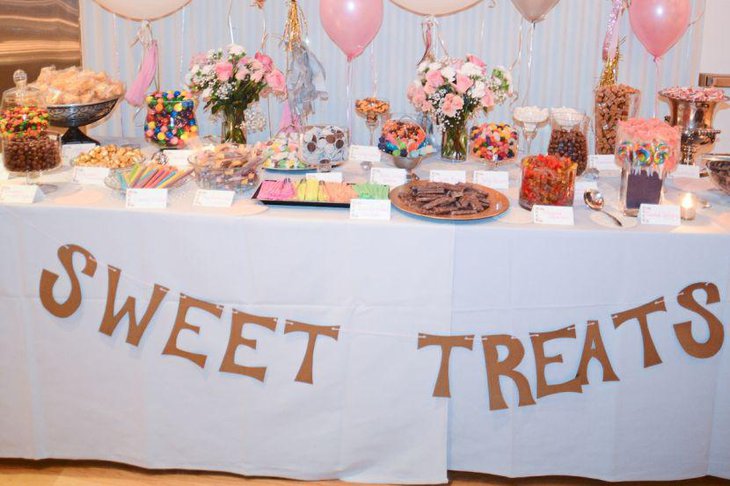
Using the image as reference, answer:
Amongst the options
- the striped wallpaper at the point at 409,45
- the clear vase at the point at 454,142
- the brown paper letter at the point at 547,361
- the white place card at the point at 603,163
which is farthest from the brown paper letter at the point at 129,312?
the striped wallpaper at the point at 409,45

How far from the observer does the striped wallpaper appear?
349 cm

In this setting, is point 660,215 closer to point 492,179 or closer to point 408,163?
point 492,179

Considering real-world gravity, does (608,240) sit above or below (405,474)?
above

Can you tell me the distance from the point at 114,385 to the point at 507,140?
148 centimetres

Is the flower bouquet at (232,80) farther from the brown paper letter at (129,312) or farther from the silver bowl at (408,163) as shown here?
the brown paper letter at (129,312)

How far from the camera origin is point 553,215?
6.00ft

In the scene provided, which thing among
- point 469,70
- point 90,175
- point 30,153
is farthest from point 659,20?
point 30,153

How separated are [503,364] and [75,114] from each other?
1693 millimetres

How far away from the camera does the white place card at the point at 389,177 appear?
2.18 metres

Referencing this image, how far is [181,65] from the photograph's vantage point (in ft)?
11.8

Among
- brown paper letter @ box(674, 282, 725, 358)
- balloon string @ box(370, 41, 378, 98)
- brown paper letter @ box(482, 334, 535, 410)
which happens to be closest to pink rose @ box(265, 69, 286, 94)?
balloon string @ box(370, 41, 378, 98)

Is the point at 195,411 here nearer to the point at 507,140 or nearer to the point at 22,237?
the point at 22,237

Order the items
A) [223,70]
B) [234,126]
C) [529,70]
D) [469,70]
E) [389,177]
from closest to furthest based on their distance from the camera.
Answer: [389,177] < [469,70] < [223,70] < [234,126] < [529,70]

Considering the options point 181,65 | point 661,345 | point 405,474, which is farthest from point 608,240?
point 181,65
